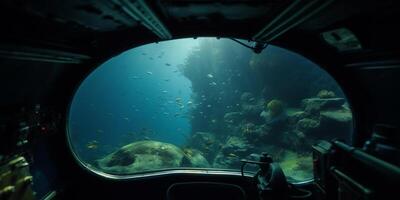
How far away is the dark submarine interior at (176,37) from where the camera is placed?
246 cm

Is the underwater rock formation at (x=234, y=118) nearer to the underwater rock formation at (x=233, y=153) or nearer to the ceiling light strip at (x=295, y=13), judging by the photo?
the underwater rock formation at (x=233, y=153)

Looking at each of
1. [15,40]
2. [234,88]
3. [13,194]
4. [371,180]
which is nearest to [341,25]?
[371,180]

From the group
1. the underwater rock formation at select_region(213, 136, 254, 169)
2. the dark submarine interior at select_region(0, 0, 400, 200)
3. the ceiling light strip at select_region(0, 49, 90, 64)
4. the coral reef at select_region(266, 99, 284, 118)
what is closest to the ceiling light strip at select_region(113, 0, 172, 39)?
the dark submarine interior at select_region(0, 0, 400, 200)

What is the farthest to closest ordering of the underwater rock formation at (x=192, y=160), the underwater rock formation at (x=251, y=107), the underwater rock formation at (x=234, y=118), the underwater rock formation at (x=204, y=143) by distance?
the underwater rock formation at (x=234, y=118) < the underwater rock formation at (x=251, y=107) < the underwater rock formation at (x=204, y=143) < the underwater rock formation at (x=192, y=160)

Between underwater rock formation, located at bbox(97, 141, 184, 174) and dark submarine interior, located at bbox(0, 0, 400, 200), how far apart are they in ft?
27.8

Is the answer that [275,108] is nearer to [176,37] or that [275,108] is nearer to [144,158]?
Result: [144,158]

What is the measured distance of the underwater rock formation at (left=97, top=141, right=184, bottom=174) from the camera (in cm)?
1307

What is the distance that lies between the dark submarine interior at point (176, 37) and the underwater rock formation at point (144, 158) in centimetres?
848

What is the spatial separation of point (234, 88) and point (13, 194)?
3019 cm

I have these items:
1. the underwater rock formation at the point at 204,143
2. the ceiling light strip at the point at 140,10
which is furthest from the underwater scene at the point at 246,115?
the ceiling light strip at the point at 140,10

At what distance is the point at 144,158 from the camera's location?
13.6 meters

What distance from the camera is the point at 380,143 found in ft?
9.21

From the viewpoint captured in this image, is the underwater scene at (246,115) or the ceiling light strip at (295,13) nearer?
the ceiling light strip at (295,13)

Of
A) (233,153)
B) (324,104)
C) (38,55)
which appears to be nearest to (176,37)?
(38,55)
